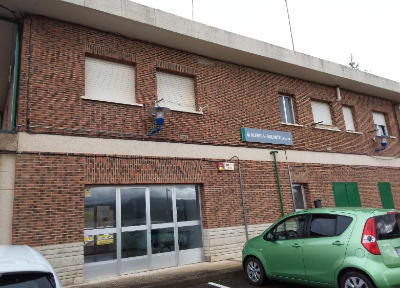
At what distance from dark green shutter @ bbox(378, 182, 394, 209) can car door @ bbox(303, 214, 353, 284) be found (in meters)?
9.67

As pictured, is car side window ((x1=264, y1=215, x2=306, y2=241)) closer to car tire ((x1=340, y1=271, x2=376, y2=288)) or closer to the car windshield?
car tire ((x1=340, y1=271, x2=376, y2=288))

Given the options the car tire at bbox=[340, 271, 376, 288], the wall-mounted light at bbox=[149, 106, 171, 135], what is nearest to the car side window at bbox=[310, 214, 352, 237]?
the car tire at bbox=[340, 271, 376, 288]

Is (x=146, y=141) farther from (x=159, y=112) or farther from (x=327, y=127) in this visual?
(x=327, y=127)

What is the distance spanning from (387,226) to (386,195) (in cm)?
1004

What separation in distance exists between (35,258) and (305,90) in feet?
37.6

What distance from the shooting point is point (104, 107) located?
801 cm

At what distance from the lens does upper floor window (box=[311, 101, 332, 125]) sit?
499 inches

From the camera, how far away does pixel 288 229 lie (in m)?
6.03

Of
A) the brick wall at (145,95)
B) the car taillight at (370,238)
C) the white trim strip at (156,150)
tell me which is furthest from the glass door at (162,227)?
the car taillight at (370,238)

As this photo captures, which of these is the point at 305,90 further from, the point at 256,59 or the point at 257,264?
the point at 257,264

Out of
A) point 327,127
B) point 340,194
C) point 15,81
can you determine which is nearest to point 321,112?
point 327,127

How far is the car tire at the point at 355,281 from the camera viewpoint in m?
4.57

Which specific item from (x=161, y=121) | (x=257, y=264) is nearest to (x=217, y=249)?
(x=257, y=264)

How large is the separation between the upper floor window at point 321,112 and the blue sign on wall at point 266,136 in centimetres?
213
